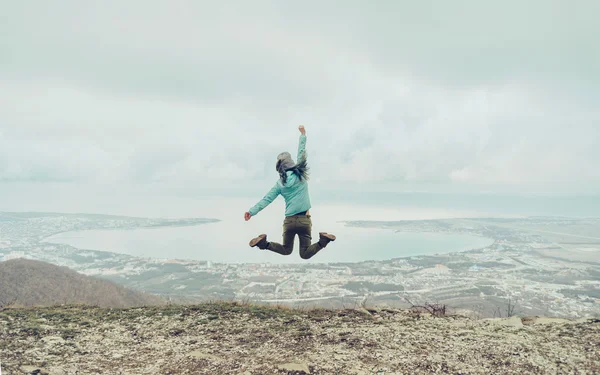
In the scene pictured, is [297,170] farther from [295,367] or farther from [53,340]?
[53,340]

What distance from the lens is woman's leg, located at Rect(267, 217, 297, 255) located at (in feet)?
23.9

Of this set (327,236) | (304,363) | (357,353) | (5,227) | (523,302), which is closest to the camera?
(304,363)

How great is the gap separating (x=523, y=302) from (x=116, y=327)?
3631 cm

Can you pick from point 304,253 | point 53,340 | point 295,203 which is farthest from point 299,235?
point 53,340

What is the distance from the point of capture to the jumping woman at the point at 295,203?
23.2 ft

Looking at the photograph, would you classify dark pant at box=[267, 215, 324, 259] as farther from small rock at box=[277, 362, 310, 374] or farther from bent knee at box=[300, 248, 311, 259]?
small rock at box=[277, 362, 310, 374]

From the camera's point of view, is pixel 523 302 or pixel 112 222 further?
pixel 112 222

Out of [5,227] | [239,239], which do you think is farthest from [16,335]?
[5,227]

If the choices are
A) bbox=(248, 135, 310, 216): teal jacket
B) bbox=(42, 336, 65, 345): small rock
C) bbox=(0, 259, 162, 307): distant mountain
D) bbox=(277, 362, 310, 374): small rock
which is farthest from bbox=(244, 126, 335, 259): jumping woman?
bbox=(0, 259, 162, 307): distant mountain

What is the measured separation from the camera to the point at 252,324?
796cm

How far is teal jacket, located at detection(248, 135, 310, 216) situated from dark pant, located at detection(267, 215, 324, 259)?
181 millimetres

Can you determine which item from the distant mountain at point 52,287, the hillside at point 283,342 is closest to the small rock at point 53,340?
the hillside at point 283,342

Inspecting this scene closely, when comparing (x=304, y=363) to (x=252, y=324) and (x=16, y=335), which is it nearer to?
(x=252, y=324)

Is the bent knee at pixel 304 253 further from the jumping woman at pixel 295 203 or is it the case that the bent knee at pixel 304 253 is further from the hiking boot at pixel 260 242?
the hiking boot at pixel 260 242
